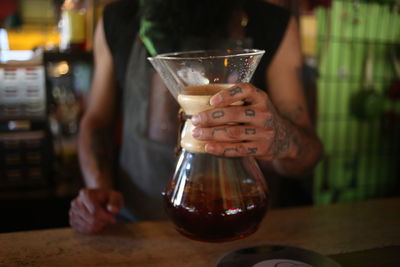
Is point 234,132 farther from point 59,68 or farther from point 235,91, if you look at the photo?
point 59,68

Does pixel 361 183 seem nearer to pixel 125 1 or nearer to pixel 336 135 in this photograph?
pixel 336 135

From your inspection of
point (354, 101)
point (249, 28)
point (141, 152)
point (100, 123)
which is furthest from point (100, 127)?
point (354, 101)

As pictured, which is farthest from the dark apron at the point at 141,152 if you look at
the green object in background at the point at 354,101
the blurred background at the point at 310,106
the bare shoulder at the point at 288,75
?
the green object in background at the point at 354,101

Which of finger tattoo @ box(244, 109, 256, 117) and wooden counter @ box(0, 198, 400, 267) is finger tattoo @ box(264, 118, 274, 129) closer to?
finger tattoo @ box(244, 109, 256, 117)

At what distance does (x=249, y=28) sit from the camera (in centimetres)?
125

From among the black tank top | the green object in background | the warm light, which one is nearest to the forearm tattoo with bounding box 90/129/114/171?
the black tank top

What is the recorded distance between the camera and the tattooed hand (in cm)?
56

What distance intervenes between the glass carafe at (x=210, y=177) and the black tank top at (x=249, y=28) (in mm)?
623

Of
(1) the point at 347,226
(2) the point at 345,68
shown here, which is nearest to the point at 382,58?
(2) the point at 345,68

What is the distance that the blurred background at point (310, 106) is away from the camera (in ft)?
6.75

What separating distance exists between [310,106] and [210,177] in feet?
7.33

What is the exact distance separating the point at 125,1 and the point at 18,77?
3.39 feet

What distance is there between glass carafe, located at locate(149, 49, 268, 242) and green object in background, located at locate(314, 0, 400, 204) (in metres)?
2.13

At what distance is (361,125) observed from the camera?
2.73 metres
